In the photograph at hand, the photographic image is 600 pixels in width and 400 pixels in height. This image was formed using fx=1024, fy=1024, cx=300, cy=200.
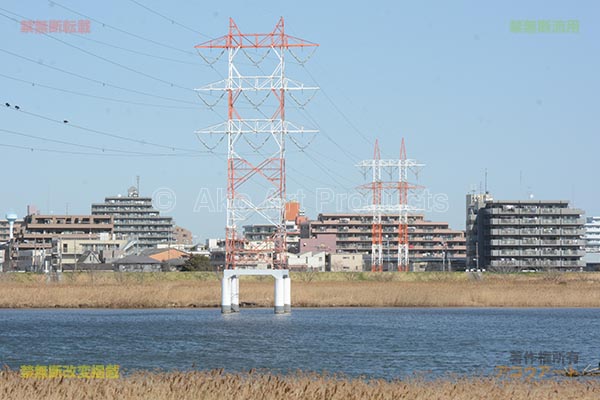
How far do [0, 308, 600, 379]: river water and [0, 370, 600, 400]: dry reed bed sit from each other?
29.9ft

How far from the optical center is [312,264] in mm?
199250

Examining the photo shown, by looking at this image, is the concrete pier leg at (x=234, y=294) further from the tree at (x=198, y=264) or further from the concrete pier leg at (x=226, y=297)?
the tree at (x=198, y=264)

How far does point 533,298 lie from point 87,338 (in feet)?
162

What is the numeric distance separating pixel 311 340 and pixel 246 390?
32.5 metres

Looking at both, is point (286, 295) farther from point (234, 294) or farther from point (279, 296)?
point (234, 294)

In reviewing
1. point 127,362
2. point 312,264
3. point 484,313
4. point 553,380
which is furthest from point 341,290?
point 312,264

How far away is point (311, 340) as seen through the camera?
199ft

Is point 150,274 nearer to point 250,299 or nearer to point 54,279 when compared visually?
point 54,279

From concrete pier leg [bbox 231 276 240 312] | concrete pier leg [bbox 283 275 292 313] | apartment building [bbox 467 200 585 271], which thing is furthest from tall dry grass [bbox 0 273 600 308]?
apartment building [bbox 467 200 585 271]

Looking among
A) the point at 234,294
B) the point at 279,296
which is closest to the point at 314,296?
the point at 234,294

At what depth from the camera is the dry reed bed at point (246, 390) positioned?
2758 centimetres

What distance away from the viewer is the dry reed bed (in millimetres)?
27578

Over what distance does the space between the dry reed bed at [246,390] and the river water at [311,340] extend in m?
9.12

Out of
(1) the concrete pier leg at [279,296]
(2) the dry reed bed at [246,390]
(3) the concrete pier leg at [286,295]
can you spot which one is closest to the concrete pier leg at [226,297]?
(1) the concrete pier leg at [279,296]
